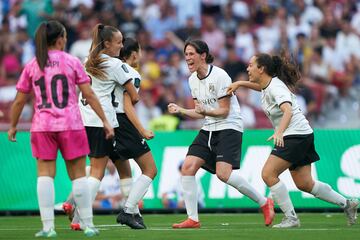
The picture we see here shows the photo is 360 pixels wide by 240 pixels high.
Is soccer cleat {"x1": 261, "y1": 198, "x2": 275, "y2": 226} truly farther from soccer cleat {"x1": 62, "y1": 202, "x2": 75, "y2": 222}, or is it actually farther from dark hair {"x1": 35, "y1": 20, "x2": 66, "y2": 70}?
dark hair {"x1": 35, "y1": 20, "x2": 66, "y2": 70}

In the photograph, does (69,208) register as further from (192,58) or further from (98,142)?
(192,58)

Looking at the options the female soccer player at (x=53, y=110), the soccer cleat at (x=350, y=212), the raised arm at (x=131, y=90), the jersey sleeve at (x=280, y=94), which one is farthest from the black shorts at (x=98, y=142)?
the soccer cleat at (x=350, y=212)

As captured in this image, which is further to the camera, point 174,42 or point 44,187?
point 174,42

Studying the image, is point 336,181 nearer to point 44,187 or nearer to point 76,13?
point 44,187

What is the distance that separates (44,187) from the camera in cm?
980

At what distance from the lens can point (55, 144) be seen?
32.4 ft

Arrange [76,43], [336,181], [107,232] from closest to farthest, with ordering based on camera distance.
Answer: [107,232]
[336,181]
[76,43]

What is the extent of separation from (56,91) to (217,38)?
501 inches

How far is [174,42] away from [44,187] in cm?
1281

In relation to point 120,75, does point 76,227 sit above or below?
below

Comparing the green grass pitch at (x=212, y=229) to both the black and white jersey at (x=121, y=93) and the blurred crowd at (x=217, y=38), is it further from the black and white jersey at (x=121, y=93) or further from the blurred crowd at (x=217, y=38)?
the blurred crowd at (x=217, y=38)

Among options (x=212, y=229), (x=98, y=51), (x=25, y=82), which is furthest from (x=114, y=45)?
(x=212, y=229)

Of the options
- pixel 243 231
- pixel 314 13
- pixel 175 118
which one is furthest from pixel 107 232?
pixel 314 13

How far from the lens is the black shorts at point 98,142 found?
37.7 feet
